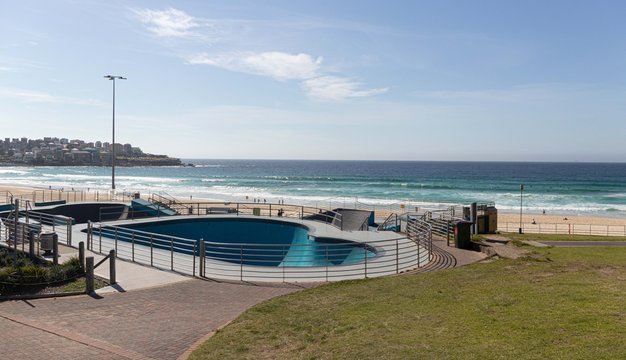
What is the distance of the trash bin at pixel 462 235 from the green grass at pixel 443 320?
6065 millimetres

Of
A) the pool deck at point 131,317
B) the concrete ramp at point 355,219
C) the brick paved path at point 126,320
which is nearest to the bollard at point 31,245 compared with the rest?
the pool deck at point 131,317

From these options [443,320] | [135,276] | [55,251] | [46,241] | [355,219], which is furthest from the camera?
[355,219]

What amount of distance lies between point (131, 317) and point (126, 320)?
20 cm

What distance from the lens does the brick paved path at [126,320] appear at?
24.8 feet

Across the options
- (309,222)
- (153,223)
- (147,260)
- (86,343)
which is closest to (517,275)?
(86,343)

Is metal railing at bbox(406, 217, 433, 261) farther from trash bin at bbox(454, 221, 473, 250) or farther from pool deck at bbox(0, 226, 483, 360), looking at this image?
pool deck at bbox(0, 226, 483, 360)

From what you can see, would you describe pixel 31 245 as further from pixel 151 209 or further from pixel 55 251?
pixel 151 209

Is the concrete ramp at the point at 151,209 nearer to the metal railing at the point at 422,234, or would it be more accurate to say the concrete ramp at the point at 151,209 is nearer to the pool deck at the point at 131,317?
the metal railing at the point at 422,234

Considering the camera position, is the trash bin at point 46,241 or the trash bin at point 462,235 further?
the trash bin at point 462,235

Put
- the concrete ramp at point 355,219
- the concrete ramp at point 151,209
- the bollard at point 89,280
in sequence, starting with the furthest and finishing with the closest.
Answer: the concrete ramp at point 151,209, the concrete ramp at point 355,219, the bollard at point 89,280

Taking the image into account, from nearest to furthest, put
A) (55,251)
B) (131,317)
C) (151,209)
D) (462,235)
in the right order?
(131,317), (55,251), (462,235), (151,209)

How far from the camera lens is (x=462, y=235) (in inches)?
707

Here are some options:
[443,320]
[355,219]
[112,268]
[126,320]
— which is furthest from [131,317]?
[355,219]

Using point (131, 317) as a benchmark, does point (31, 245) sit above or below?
above
